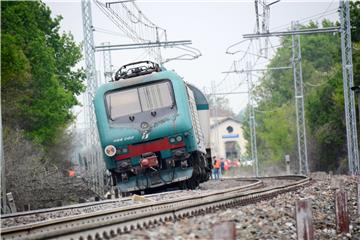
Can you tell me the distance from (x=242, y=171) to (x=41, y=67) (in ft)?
145

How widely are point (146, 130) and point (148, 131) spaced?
0.19 ft

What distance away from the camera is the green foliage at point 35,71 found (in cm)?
2127

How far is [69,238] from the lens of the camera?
7.39 metres

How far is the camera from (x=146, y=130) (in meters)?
17.0

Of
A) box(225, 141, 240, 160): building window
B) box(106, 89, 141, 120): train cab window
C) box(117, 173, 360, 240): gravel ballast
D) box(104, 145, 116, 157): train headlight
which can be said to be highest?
box(106, 89, 141, 120): train cab window

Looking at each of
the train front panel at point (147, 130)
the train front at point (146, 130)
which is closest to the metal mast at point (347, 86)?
the train front panel at point (147, 130)

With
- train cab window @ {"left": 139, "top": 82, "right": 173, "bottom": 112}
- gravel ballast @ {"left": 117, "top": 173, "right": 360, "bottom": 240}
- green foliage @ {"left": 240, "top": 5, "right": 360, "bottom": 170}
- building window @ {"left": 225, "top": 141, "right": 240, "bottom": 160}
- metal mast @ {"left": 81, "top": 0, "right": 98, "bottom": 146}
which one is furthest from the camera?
building window @ {"left": 225, "top": 141, "right": 240, "bottom": 160}

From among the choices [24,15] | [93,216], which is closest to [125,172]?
[93,216]

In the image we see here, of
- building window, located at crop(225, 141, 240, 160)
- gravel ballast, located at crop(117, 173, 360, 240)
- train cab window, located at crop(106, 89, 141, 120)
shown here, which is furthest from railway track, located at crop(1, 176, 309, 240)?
building window, located at crop(225, 141, 240, 160)

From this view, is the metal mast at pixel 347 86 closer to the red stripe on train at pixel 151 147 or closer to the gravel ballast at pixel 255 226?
the red stripe on train at pixel 151 147

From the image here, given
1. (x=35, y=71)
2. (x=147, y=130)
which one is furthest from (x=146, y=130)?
(x=35, y=71)

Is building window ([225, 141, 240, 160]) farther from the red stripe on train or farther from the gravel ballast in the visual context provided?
the gravel ballast

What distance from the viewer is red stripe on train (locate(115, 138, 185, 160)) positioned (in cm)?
1698

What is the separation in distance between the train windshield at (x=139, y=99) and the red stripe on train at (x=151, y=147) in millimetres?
892
